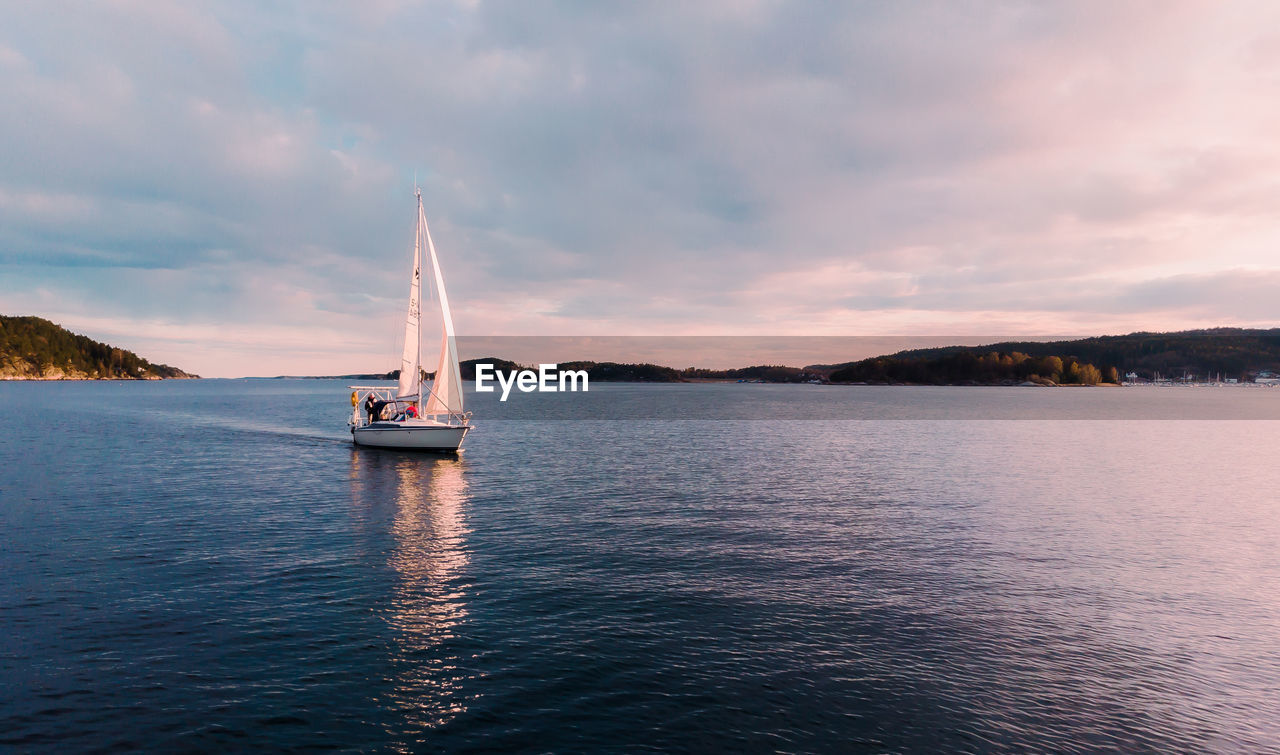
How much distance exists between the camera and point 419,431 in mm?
54281

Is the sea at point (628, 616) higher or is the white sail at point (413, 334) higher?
the white sail at point (413, 334)

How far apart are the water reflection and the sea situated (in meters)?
0.13

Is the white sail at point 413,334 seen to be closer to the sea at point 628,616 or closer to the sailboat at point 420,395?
the sailboat at point 420,395

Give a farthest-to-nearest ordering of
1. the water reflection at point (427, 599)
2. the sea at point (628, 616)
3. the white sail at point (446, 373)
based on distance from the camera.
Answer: the white sail at point (446, 373) → the water reflection at point (427, 599) → the sea at point (628, 616)

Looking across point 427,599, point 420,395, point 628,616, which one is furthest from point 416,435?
point 628,616

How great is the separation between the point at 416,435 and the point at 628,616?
40760 millimetres

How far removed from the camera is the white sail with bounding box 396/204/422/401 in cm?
5528

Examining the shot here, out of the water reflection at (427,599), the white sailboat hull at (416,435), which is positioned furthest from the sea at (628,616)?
the white sailboat hull at (416,435)

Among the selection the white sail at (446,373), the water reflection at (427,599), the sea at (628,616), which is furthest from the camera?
the white sail at (446,373)

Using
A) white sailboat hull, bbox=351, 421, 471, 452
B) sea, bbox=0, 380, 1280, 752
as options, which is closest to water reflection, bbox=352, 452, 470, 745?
sea, bbox=0, 380, 1280, 752

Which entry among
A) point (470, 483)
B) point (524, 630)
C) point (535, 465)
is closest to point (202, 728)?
point (524, 630)

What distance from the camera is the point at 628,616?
18.8m

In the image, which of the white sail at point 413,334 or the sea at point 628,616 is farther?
the white sail at point 413,334

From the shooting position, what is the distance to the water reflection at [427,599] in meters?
14.0
